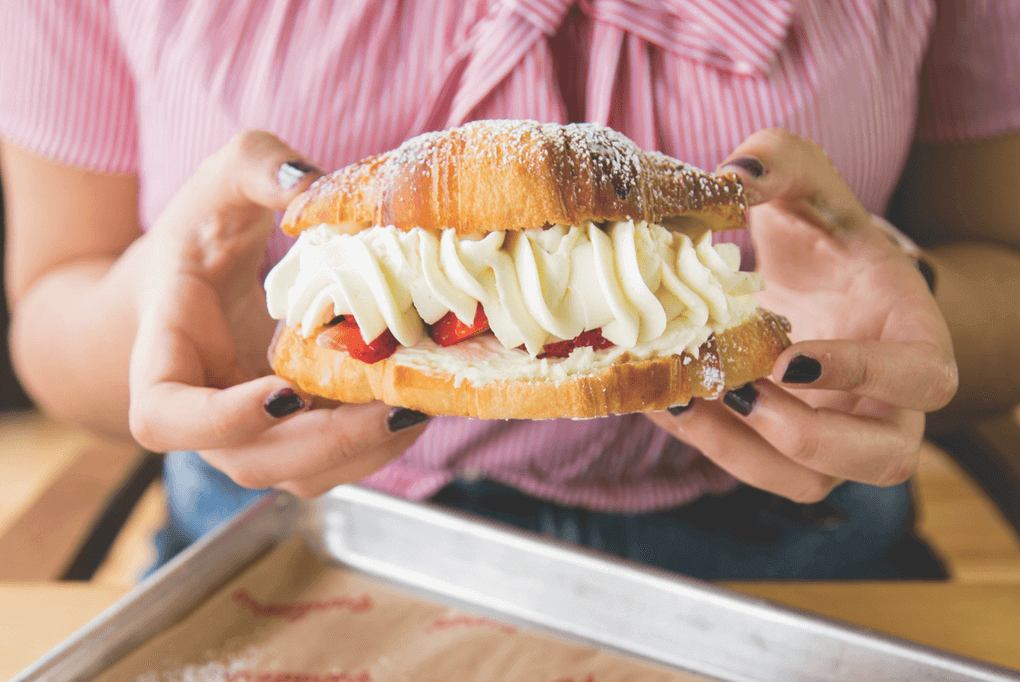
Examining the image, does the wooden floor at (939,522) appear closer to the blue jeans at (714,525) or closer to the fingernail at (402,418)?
the blue jeans at (714,525)

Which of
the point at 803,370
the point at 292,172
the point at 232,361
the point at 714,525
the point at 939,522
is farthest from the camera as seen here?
the point at 939,522

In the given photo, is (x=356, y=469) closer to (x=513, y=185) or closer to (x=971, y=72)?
(x=513, y=185)

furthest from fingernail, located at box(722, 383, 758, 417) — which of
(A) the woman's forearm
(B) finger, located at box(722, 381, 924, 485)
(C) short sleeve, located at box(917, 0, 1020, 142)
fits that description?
(A) the woman's forearm

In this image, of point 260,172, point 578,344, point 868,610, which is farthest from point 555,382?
point 868,610

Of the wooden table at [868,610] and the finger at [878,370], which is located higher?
the finger at [878,370]

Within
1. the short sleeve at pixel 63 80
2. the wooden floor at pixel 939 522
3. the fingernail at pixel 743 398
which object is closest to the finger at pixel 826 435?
the fingernail at pixel 743 398

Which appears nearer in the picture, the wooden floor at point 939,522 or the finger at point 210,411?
the finger at point 210,411

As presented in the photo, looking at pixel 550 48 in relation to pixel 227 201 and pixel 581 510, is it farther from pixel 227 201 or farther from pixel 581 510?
pixel 581 510
